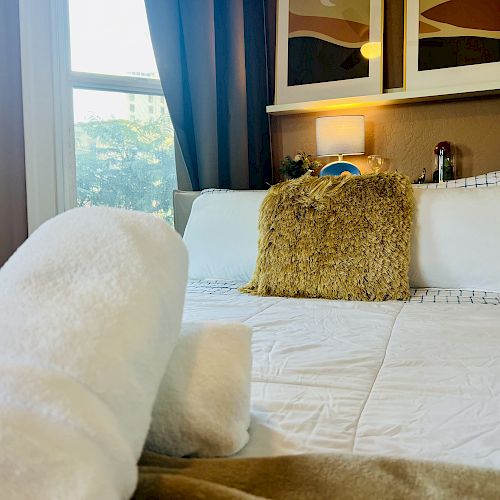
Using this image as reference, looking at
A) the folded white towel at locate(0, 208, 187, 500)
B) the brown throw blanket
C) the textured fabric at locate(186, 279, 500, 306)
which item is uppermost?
the folded white towel at locate(0, 208, 187, 500)

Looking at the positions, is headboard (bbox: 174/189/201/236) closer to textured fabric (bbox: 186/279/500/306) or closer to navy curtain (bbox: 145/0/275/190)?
navy curtain (bbox: 145/0/275/190)

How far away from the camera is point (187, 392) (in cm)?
62

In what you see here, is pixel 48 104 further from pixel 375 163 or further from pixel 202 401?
pixel 202 401

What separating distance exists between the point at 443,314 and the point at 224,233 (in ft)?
2.62

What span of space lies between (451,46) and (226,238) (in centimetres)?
130

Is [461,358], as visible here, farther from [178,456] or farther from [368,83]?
[368,83]

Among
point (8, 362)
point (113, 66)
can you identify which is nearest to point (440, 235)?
point (8, 362)

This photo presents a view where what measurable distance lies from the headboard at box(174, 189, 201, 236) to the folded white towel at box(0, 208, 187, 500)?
5.19ft

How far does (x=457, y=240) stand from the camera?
5.18ft

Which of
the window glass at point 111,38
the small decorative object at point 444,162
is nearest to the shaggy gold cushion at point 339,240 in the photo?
the small decorative object at point 444,162

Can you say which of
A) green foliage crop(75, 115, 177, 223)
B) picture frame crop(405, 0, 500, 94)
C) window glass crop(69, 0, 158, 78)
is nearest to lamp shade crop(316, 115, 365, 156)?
picture frame crop(405, 0, 500, 94)

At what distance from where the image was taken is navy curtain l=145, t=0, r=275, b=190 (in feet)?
8.20

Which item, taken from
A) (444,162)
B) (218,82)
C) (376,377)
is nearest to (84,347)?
(376,377)

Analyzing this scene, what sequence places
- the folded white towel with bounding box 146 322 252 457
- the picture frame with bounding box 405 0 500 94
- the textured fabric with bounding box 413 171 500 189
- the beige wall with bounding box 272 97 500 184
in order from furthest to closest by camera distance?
the beige wall with bounding box 272 97 500 184 → the picture frame with bounding box 405 0 500 94 → the textured fabric with bounding box 413 171 500 189 → the folded white towel with bounding box 146 322 252 457
